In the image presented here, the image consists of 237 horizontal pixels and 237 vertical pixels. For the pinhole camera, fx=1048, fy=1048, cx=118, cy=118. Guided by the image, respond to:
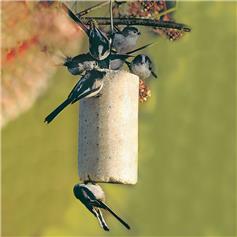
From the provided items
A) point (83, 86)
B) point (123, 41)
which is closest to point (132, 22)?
point (123, 41)

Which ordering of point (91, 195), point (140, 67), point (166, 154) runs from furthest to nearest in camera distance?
point (166, 154) < point (140, 67) < point (91, 195)

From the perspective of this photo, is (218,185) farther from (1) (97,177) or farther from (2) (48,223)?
(1) (97,177)

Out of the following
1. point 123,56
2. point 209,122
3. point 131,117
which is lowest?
point 131,117

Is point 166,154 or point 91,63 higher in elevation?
point 166,154

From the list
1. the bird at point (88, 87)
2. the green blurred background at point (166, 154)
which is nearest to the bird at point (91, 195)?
the bird at point (88, 87)

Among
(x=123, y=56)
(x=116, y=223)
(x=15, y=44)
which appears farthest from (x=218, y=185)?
(x=123, y=56)

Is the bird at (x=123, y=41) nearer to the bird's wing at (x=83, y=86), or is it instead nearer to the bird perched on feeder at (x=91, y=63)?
the bird perched on feeder at (x=91, y=63)

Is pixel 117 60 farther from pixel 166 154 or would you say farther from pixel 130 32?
pixel 166 154

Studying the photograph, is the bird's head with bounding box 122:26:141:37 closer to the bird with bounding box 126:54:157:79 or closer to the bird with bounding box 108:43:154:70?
the bird with bounding box 126:54:157:79
